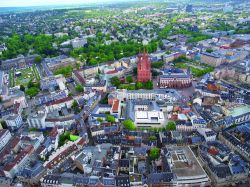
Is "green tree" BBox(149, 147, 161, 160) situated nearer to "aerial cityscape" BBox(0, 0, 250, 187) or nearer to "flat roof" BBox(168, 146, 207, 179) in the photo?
"aerial cityscape" BBox(0, 0, 250, 187)

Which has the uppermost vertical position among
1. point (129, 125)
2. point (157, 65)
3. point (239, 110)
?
point (157, 65)

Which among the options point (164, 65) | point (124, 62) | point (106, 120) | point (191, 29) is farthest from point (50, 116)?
point (191, 29)

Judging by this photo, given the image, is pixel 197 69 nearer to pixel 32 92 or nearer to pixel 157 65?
pixel 157 65

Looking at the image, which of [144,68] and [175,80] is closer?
[175,80]

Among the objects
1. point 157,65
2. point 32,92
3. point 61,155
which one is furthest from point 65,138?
point 157,65

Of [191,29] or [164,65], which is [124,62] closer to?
[164,65]

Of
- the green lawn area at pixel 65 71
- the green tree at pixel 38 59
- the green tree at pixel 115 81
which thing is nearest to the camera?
the green tree at pixel 115 81

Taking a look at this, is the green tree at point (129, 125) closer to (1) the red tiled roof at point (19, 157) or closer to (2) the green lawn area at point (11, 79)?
(1) the red tiled roof at point (19, 157)

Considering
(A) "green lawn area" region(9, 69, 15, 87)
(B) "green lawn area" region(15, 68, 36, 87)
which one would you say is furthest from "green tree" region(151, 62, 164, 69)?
(A) "green lawn area" region(9, 69, 15, 87)

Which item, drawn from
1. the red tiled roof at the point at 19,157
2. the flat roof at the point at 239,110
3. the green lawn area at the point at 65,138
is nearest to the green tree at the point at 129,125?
the green lawn area at the point at 65,138
